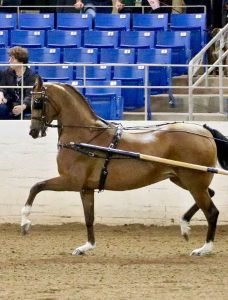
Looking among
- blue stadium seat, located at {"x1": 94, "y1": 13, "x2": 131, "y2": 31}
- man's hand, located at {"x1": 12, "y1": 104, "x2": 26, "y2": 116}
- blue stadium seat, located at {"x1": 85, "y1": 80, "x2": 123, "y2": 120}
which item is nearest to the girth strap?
man's hand, located at {"x1": 12, "y1": 104, "x2": 26, "y2": 116}

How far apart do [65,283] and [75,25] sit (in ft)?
29.0

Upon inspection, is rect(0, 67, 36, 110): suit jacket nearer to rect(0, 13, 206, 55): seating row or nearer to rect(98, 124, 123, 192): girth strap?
rect(98, 124, 123, 192): girth strap

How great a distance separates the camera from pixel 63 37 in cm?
1792

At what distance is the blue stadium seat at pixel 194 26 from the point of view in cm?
1788

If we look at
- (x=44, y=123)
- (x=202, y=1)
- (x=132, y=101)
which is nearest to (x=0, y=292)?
(x=44, y=123)

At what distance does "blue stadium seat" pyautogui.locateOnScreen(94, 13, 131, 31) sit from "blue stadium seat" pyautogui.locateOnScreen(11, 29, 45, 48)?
971mm

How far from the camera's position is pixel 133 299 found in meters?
9.38

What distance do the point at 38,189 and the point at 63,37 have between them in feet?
21.2

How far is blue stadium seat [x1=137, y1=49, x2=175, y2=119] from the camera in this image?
16.1 meters

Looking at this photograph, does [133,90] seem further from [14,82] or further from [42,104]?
[42,104]

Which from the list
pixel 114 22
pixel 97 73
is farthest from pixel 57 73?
pixel 114 22

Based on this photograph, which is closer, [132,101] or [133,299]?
[133,299]

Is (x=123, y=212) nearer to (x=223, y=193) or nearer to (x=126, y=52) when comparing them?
(x=223, y=193)

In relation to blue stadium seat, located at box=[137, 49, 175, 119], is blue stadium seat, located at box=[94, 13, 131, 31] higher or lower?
higher
